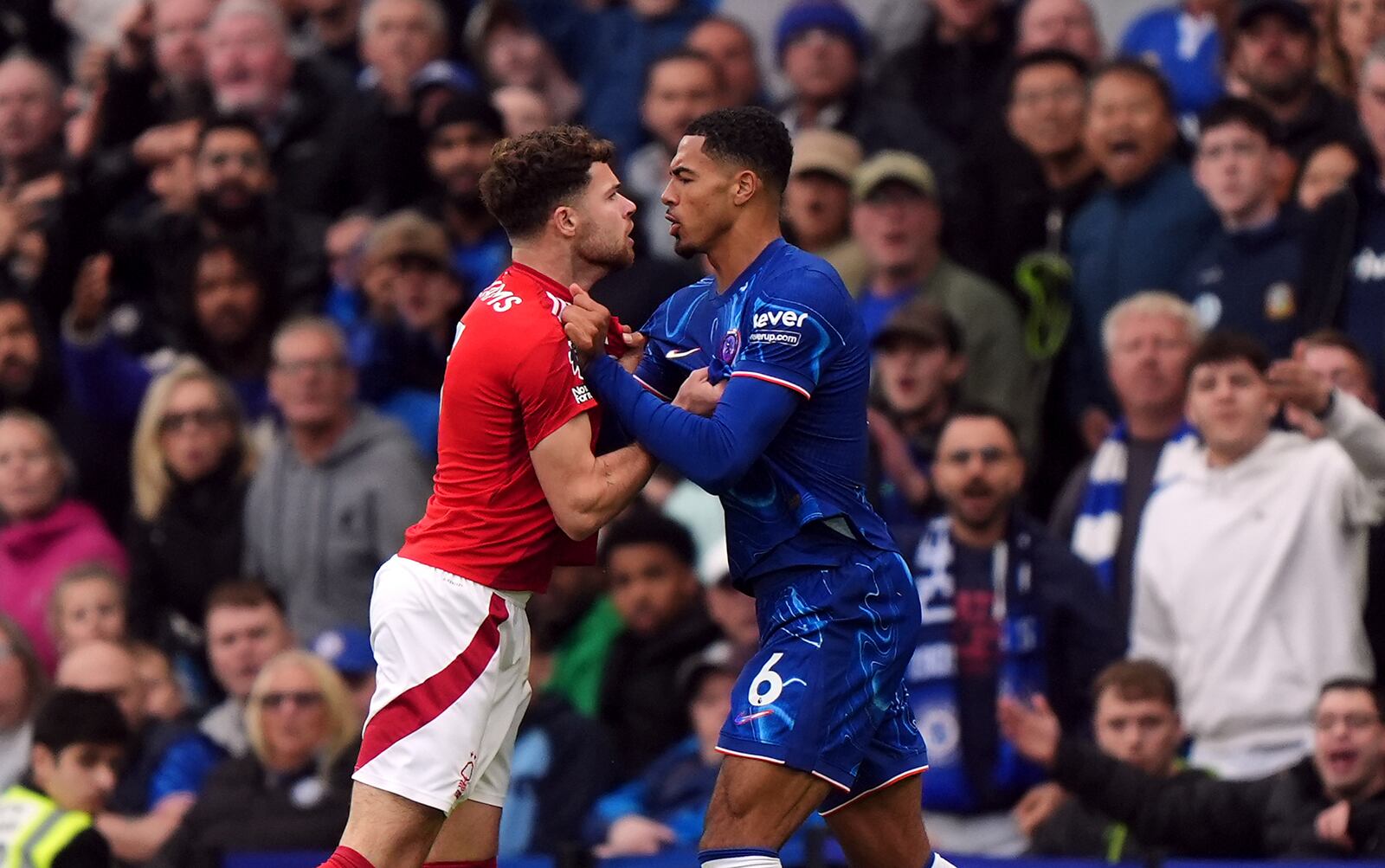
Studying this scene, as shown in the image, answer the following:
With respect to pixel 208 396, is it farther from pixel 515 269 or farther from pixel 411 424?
pixel 515 269

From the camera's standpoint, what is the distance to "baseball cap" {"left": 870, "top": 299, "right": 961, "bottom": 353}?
1026cm

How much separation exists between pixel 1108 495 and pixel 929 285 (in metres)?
1.39

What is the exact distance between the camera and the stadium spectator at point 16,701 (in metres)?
10.8

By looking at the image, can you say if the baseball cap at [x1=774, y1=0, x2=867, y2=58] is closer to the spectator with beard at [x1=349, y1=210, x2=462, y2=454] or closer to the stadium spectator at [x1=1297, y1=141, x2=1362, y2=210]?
the spectator with beard at [x1=349, y1=210, x2=462, y2=454]

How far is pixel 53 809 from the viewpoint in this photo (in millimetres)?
8773

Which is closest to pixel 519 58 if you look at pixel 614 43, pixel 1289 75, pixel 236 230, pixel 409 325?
pixel 614 43

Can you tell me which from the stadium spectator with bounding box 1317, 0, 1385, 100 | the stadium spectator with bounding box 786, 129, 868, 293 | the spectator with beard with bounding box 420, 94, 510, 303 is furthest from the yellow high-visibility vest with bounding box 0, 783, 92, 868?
the stadium spectator with bounding box 1317, 0, 1385, 100

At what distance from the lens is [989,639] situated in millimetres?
9352

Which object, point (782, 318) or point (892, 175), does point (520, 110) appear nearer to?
point (892, 175)

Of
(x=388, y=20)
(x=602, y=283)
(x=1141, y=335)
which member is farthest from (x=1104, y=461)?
(x=388, y=20)

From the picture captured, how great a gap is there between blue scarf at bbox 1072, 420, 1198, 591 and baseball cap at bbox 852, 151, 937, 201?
1445 millimetres

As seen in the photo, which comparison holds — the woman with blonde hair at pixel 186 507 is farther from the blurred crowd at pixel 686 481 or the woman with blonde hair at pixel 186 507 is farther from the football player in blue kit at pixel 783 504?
the football player in blue kit at pixel 783 504

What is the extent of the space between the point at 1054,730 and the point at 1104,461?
4.70 ft

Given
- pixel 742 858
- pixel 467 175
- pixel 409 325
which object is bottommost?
pixel 742 858
